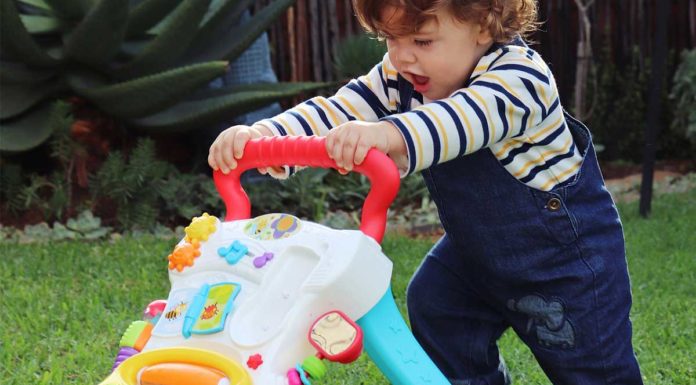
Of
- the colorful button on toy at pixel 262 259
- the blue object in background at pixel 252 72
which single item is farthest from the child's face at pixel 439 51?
the blue object in background at pixel 252 72

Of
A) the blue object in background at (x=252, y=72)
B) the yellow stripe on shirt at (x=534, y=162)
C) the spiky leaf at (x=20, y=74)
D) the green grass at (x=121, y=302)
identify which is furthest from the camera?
the blue object in background at (x=252, y=72)

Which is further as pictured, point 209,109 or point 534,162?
point 209,109

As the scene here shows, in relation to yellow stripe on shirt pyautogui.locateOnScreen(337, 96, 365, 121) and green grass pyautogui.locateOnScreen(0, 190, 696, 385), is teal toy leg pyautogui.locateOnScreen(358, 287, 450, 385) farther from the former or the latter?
green grass pyautogui.locateOnScreen(0, 190, 696, 385)

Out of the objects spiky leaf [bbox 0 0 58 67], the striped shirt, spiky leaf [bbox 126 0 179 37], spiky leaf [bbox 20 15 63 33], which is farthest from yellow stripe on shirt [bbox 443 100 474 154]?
spiky leaf [bbox 20 15 63 33]

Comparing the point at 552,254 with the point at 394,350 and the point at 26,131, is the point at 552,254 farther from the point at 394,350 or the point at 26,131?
the point at 26,131

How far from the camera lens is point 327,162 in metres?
1.75

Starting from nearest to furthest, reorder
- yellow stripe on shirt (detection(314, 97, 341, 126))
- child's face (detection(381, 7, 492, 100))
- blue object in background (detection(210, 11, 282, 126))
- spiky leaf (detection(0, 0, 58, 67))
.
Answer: child's face (detection(381, 7, 492, 100)) < yellow stripe on shirt (detection(314, 97, 341, 126)) < spiky leaf (detection(0, 0, 58, 67)) < blue object in background (detection(210, 11, 282, 126))

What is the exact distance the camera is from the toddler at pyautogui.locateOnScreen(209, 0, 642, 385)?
1.78 m

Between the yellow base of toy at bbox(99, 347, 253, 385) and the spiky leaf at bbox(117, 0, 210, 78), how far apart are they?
9.19ft

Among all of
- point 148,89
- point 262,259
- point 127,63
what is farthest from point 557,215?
point 127,63

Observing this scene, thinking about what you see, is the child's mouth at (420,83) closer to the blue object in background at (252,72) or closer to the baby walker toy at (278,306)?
the baby walker toy at (278,306)

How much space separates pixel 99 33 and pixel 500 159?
265 centimetres

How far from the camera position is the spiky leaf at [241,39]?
15.2ft

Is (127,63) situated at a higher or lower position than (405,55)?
lower
